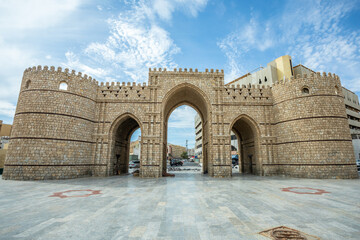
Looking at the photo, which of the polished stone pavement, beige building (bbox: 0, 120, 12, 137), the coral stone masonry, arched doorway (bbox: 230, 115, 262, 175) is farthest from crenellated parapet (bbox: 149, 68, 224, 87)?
beige building (bbox: 0, 120, 12, 137)

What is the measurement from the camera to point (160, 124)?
1788 centimetres

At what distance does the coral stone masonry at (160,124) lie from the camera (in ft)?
47.6

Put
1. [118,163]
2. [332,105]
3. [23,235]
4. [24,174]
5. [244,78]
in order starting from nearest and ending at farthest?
[23,235]
[24,174]
[332,105]
[118,163]
[244,78]

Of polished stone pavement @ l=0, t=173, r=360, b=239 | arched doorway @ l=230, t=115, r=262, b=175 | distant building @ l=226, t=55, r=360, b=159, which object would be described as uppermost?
distant building @ l=226, t=55, r=360, b=159

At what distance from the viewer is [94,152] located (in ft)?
56.3

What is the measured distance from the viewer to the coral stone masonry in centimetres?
1450

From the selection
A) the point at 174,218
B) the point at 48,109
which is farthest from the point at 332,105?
the point at 48,109

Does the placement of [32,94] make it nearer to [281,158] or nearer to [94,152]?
[94,152]

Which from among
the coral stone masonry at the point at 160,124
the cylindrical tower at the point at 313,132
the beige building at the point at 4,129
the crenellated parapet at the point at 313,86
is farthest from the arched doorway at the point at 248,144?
the beige building at the point at 4,129

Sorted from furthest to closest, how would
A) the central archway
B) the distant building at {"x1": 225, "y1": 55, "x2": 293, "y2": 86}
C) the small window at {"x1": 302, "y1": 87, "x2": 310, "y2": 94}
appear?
the distant building at {"x1": 225, "y1": 55, "x2": 293, "y2": 86}
the central archway
the small window at {"x1": 302, "y1": 87, "x2": 310, "y2": 94}

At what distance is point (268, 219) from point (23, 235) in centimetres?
610

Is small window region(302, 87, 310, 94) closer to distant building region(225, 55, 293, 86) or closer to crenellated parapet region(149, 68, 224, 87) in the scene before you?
crenellated parapet region(149, 68, 224, 87)

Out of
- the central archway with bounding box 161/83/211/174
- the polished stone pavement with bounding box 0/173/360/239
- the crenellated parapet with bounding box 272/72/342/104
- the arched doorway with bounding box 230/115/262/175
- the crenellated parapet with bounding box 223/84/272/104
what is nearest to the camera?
the polished stone pavement with bounding box 0/173/360/239

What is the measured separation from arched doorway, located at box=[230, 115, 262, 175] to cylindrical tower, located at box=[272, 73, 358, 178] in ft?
6.17
